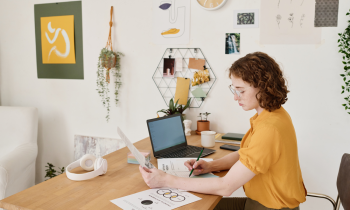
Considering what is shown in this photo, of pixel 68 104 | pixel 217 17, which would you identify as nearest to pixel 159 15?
pixel 217 17

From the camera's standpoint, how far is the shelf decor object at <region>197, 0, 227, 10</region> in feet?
6.63

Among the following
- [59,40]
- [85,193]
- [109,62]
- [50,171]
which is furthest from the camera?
[50,171]

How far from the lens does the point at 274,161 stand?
1.05 meters

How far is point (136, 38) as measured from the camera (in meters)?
2.32

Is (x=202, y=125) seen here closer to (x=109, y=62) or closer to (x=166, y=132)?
(x=166, y=132)

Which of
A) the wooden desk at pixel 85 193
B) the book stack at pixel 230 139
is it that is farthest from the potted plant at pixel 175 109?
the wooden desk at pixel 85 193

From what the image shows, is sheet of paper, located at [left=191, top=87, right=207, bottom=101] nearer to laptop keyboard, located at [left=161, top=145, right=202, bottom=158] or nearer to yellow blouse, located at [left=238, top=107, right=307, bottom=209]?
laptop keyboard, located at [left=161, top=145, right=202, bottom=158]

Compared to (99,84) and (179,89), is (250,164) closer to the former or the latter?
(179,89)

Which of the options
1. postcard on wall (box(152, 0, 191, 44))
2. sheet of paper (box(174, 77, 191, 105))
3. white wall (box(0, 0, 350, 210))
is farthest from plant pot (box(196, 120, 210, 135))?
postcard on wall (box(152, 0, 191, 44))

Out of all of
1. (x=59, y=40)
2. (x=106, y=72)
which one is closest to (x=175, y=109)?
(x=106, y=72)

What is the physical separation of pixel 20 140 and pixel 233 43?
188 cm

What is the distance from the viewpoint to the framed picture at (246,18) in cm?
196

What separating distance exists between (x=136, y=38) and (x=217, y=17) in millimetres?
670

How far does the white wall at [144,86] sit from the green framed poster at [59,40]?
0.06 metres
